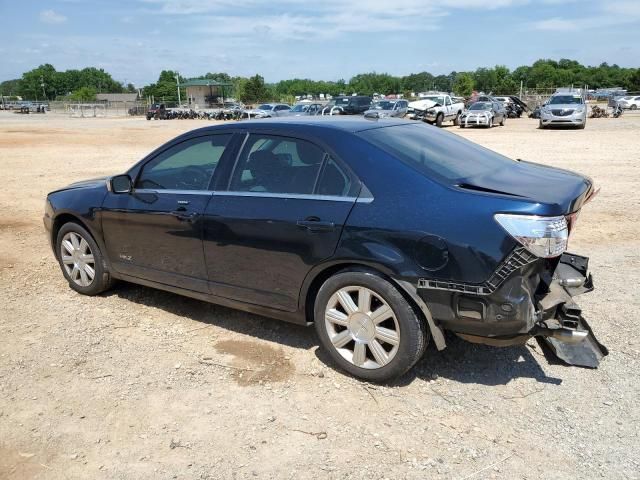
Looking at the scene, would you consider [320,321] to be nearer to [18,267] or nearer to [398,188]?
[398,188]

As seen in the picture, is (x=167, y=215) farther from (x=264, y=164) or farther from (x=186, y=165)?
(x=264, y=164)

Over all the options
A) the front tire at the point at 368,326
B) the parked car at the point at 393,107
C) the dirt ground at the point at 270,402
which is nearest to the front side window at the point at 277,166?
the front tire at the point at 368,326

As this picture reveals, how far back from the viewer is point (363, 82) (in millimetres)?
153625

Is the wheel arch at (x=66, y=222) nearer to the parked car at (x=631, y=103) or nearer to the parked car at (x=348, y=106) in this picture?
the parked car at (x=348, y=106)

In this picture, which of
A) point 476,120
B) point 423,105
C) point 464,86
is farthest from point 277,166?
point 464,86

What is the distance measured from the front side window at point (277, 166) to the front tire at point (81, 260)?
1.83m

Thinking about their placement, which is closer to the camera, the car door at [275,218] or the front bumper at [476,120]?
the car door at [275,218]

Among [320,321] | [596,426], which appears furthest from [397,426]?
[596,426]

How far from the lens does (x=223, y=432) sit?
3180mm

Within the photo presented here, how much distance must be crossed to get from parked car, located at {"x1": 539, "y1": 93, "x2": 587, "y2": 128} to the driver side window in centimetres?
2704

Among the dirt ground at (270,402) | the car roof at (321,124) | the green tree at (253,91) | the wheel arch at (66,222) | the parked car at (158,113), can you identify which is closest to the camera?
the dirt ground at (270,402)

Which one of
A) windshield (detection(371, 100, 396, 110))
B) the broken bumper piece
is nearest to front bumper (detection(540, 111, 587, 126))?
windshield (detection(371, 100, 396, 110))

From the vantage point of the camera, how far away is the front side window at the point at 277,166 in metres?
3.79

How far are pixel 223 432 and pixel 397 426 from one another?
100cm
